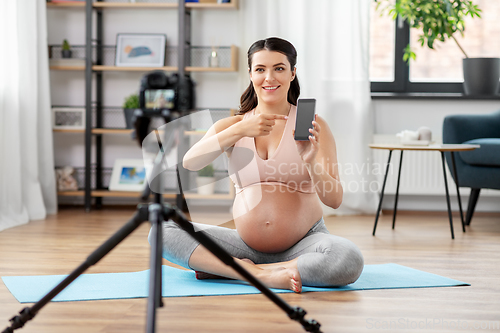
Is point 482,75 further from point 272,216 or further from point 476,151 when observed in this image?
point 272,216

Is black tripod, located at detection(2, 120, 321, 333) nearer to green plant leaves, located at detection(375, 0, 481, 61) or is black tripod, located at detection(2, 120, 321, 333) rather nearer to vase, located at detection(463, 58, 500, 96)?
green plant leaves, located at detection(375, 0, 481, 61)

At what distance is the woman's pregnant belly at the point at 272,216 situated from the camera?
154 centimetres

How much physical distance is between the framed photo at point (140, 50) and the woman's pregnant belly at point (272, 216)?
2.03 meters

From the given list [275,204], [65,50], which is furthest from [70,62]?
[275,204]

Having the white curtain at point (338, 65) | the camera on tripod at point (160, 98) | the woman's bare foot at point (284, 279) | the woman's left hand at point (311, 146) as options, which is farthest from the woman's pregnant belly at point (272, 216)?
the white curtain at point (338, 65)

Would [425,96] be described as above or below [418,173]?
above

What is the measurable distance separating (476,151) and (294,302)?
68.6 inches

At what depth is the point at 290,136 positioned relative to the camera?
1566mm

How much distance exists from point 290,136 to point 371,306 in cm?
53

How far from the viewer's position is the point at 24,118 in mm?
2986

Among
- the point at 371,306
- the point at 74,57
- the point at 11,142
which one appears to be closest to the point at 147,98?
the point at 371,306

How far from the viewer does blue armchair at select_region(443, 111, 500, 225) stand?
2.67m

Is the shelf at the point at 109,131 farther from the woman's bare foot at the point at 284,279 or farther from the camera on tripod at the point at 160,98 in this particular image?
the camera on tripod at the point at 160,98

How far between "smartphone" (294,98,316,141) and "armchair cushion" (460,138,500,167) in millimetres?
1661
